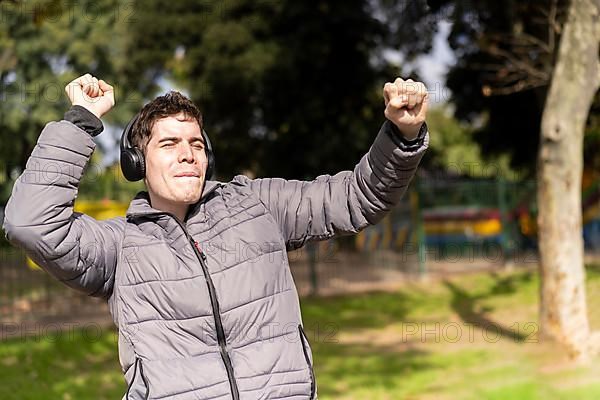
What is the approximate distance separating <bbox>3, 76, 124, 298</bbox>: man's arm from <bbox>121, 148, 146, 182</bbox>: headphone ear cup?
0.18m

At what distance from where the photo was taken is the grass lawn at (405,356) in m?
7.04

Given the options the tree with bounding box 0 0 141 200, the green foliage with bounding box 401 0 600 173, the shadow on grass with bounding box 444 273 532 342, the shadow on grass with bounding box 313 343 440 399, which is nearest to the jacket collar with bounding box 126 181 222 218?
the shadow on grass with bounding box 313 343 440 399

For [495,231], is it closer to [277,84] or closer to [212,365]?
[277,84]

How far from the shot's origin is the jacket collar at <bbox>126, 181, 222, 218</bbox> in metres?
2.33

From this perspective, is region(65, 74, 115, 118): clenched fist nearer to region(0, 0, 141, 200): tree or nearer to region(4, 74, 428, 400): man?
region(4, 74, 428, 400): man

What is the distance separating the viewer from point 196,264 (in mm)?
2223

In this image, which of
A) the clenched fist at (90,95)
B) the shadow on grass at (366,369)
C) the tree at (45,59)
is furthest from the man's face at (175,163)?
the tree at (45,59)

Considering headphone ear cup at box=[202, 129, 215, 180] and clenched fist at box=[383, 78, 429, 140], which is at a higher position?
clenched fist at box=[383, 78, 429, 140]

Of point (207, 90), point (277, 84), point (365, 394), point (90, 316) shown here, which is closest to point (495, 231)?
point (277, 84)

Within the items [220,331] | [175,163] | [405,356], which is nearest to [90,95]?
[175,163]

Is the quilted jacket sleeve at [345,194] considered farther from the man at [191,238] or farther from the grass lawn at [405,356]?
the grass lawn at [405,356]

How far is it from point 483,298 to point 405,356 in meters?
4.73

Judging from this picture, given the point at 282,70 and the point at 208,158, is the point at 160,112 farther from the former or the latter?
the point at 282,70

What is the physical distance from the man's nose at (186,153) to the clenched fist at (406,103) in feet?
1.98
